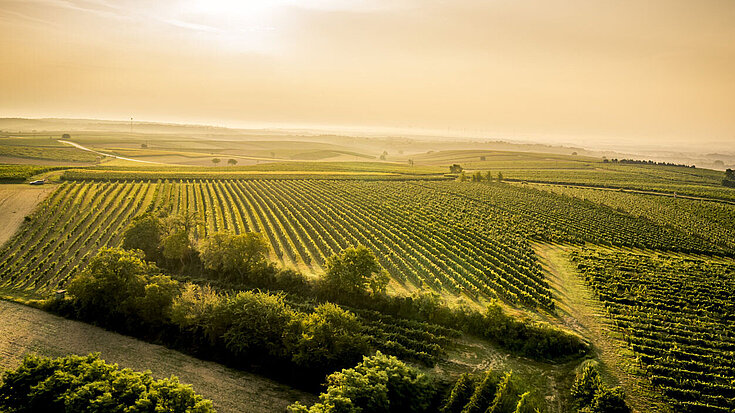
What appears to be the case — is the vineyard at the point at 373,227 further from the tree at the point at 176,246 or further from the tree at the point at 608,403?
the tree at the point at 608,403

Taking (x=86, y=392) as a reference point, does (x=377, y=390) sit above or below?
below

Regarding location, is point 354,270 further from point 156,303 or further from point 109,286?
point 109,286

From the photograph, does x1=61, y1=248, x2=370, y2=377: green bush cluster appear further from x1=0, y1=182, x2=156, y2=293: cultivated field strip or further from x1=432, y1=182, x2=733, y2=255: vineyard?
x1=432, y1=182, x2=733, y2=255: vineyard

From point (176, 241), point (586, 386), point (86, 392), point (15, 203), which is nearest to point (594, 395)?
point (586, 386)

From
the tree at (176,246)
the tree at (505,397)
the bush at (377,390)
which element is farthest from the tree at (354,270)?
the tree at (176,246)

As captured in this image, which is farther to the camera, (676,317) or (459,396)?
(676,317)

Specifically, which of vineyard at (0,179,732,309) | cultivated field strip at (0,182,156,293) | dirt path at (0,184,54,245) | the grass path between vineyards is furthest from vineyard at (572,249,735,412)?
dirt path at (0,184,54,245)

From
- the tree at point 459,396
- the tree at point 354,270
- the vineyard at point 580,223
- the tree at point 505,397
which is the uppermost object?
the vineyard at point 580,223
